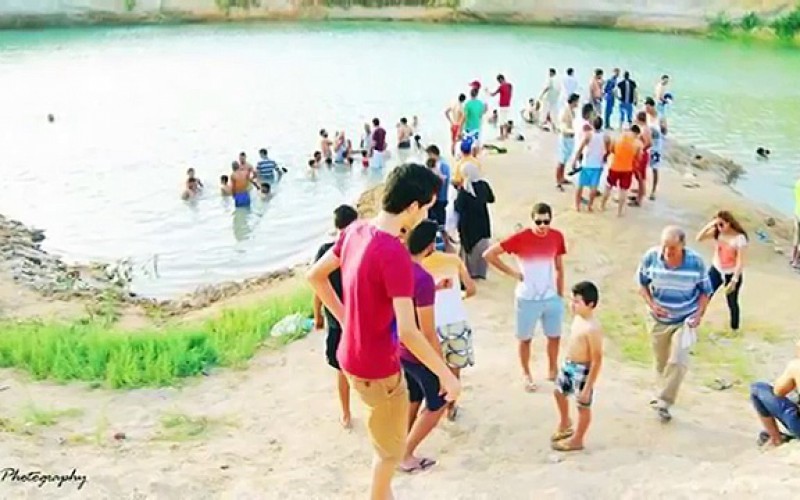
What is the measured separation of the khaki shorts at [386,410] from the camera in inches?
179

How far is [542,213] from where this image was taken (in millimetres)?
7508

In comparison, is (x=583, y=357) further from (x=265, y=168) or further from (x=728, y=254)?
(x=265, y=168)

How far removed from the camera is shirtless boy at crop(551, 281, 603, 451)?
21.2 feet

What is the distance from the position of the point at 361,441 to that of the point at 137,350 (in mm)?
3226

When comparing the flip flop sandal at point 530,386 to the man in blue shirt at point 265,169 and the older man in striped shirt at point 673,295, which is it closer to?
the older man in striped shirt at point 673,295

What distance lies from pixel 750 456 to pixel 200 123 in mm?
21216

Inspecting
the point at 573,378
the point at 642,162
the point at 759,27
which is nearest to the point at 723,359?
the point at 573,378

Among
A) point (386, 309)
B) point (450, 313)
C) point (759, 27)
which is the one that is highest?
point (386, 309)

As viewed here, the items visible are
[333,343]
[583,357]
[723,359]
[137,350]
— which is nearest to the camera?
[583,357]

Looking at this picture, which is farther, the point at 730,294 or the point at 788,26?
the point at 788,26

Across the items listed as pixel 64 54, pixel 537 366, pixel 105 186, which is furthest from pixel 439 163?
pixel 64 54

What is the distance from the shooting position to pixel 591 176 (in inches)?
540

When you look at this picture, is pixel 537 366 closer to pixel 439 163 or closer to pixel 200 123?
pixel 439 163

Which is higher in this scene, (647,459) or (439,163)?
(439,163)
